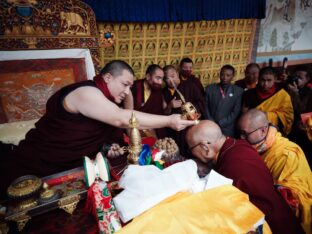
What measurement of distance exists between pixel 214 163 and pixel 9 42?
2883 mm

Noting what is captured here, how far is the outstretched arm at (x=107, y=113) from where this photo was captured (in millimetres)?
1667

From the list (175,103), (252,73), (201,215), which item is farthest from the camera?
(252,73)

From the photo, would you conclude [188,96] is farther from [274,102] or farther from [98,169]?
[98,169]

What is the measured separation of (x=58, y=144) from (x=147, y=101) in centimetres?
193

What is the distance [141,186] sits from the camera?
103 cm

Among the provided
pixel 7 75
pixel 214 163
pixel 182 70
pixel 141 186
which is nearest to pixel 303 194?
pixel 214 163

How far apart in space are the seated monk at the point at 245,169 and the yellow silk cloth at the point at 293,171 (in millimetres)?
258

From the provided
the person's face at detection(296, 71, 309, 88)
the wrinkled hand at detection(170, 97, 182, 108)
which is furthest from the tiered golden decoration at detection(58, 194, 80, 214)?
the person's face at detection(296, 71, 309, 88)

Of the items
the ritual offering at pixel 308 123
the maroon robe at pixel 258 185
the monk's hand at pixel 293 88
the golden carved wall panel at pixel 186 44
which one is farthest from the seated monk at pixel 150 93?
the monk's hand at pixel 293 88

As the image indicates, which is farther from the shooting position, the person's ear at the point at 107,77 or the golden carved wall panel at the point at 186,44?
the golden carved wall panel at the point at 186,44

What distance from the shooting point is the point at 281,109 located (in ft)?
11.8

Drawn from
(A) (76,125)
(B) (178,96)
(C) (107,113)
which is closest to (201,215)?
(C) (107,113)

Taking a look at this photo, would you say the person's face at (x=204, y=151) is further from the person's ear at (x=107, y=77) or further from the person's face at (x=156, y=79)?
the person's face at (x=156, y=79)

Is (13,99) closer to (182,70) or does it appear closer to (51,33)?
(51,33)
